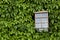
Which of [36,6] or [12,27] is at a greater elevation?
[36,6]

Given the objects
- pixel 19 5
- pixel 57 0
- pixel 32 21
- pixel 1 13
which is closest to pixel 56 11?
pixel 57 0

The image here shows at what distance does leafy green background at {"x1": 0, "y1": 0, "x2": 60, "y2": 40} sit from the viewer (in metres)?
3.71

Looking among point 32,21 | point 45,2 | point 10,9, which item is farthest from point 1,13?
point 45,2

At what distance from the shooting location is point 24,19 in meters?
3.77

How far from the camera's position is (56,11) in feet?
A: 12.3

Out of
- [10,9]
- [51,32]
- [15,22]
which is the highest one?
[10,9]

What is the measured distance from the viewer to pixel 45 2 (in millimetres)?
3795

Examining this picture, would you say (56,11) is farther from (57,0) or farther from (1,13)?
(1,13)

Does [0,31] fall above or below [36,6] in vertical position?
below

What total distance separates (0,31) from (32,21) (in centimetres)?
68

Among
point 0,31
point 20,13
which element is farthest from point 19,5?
point 0,31

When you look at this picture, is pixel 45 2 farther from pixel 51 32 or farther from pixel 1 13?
pixel 1 13

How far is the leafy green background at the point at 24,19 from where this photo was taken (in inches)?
146

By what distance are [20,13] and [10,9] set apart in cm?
23
